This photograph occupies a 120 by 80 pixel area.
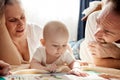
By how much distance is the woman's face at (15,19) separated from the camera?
123 cm

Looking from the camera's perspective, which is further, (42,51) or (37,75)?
(42,51)

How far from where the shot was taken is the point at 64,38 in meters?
1.09

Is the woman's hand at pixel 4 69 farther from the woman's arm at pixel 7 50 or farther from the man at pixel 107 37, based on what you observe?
the man at pixel 107 37

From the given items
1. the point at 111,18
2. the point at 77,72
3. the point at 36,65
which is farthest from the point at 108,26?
the point at 36,65

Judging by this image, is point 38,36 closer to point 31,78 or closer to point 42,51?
point 42,51

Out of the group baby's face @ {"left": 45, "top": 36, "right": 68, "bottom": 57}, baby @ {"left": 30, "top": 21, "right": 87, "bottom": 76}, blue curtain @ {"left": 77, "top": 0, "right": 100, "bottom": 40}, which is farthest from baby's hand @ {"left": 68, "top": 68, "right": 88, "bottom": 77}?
blue curtain @ {"left": 77, "top": 0, "right": 100, "bottom": 40}

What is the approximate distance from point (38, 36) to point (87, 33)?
347 millimetres

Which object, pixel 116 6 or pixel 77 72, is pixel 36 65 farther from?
pixel 116 6

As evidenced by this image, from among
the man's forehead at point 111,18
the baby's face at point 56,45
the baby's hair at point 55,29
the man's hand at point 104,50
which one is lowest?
the man's hand at point 104,50

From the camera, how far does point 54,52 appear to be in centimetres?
112

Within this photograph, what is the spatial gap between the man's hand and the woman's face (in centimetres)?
40

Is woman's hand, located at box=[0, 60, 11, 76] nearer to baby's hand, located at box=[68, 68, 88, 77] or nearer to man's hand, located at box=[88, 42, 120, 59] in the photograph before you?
baby's hand, located at box=[68, 68, 88, 77]

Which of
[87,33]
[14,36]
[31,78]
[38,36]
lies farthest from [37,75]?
[87,33]

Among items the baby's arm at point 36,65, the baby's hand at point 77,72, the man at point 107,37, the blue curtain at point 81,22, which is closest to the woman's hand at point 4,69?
the baby's arm at point 36,65
